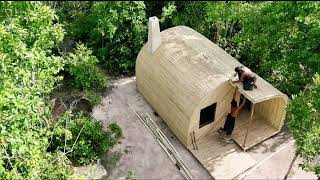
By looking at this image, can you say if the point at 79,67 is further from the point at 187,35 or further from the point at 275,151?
the point at 275,151

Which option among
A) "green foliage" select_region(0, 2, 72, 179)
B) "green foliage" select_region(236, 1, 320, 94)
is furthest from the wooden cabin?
"green foliage" select_region(0, 2, 72, 179)

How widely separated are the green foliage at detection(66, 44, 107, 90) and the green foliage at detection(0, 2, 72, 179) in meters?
4.24

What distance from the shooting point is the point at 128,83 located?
18.5 meters

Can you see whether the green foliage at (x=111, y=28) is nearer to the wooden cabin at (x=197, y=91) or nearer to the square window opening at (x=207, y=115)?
the wooden cabin at (x=197, y=91)

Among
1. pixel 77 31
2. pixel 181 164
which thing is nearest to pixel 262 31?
pixel 181 164

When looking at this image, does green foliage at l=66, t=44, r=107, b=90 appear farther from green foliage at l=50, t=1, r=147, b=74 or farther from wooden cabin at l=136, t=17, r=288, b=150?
wooden cabin at l=136, t=17, r=288, b=150

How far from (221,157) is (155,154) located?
2517mm

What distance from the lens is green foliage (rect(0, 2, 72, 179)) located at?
339 inches

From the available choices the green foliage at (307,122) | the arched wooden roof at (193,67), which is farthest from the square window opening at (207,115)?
the green foliage at (307,122)

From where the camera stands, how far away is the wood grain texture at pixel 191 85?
46.4 ft


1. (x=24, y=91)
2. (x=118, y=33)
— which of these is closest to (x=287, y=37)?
(x=118, y=33)

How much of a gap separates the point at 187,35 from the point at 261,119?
4.77 meters

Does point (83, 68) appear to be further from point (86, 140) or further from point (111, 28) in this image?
point (86, 140)

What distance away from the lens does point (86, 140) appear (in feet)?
47.8
